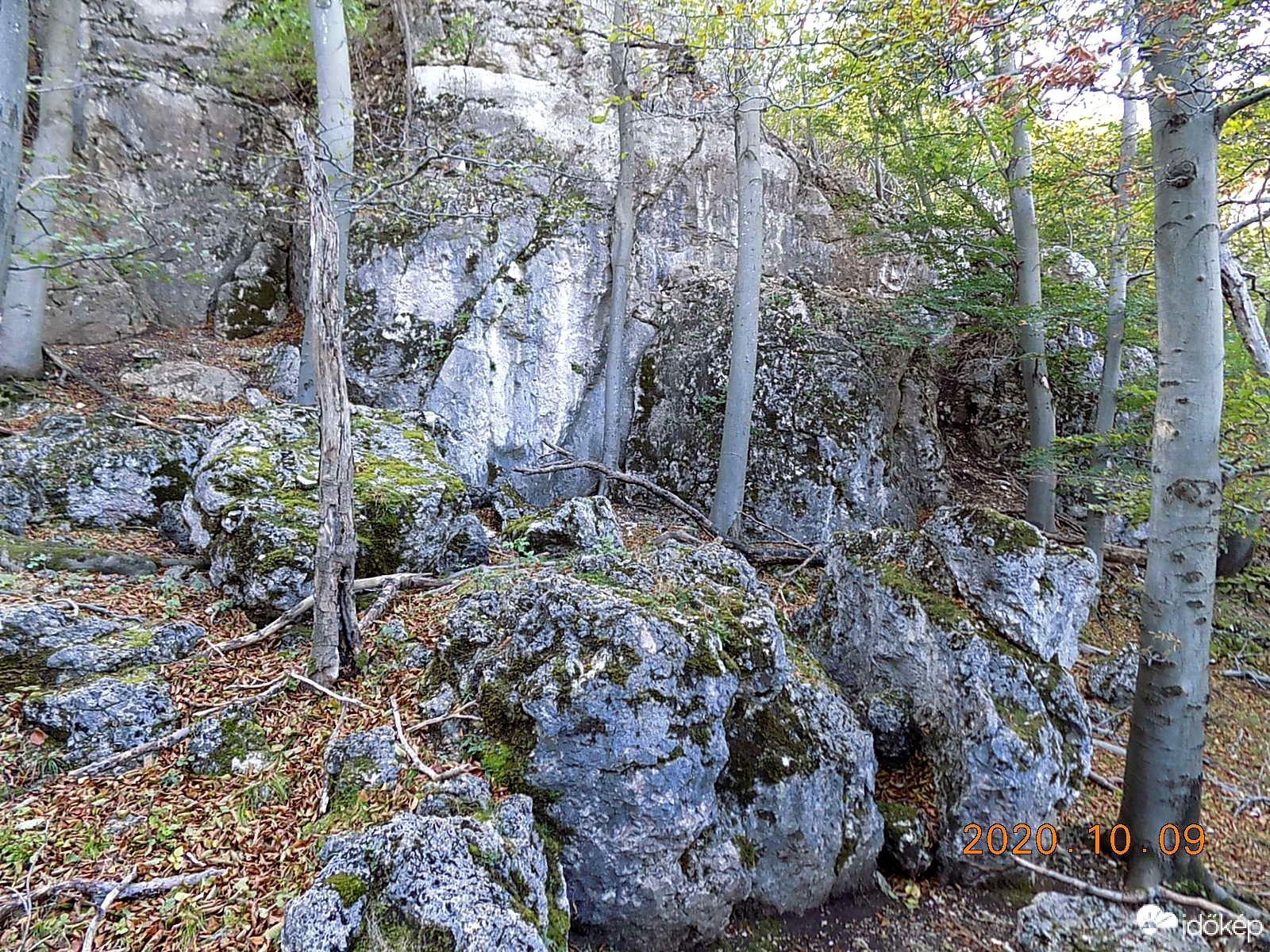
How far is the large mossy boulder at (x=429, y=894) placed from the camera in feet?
6.86

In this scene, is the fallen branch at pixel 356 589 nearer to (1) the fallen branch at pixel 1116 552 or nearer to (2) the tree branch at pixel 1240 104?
(2) the tree branch at pixel 1240 104

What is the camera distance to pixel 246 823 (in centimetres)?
287

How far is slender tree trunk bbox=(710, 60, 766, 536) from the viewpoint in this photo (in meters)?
8.01

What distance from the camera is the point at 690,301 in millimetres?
11312

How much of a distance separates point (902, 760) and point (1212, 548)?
261 cm

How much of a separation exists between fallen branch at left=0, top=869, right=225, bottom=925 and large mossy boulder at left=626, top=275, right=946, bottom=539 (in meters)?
8.10

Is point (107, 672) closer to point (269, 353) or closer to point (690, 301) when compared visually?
point (269, 353)

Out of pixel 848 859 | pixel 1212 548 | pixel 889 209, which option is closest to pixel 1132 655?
pixel 1212 548

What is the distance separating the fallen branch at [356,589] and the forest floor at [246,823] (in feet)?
0.24

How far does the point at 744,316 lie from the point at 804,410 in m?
2.74

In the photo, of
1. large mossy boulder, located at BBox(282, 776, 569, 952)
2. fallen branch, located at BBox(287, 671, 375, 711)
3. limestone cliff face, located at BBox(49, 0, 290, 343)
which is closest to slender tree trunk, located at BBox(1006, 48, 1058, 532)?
large mossy boulder, located at BBox(282, 776, 569, 952)

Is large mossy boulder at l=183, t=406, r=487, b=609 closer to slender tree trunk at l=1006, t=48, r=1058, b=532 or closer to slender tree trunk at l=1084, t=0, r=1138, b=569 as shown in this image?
slender tree trunk at l=1084, t=0, r=1138, b=569

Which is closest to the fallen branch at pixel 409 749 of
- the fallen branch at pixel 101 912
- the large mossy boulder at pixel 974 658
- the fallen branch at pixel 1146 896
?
the fallen branch at pixel 101 912

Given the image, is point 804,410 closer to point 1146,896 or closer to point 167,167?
point 1146,896
